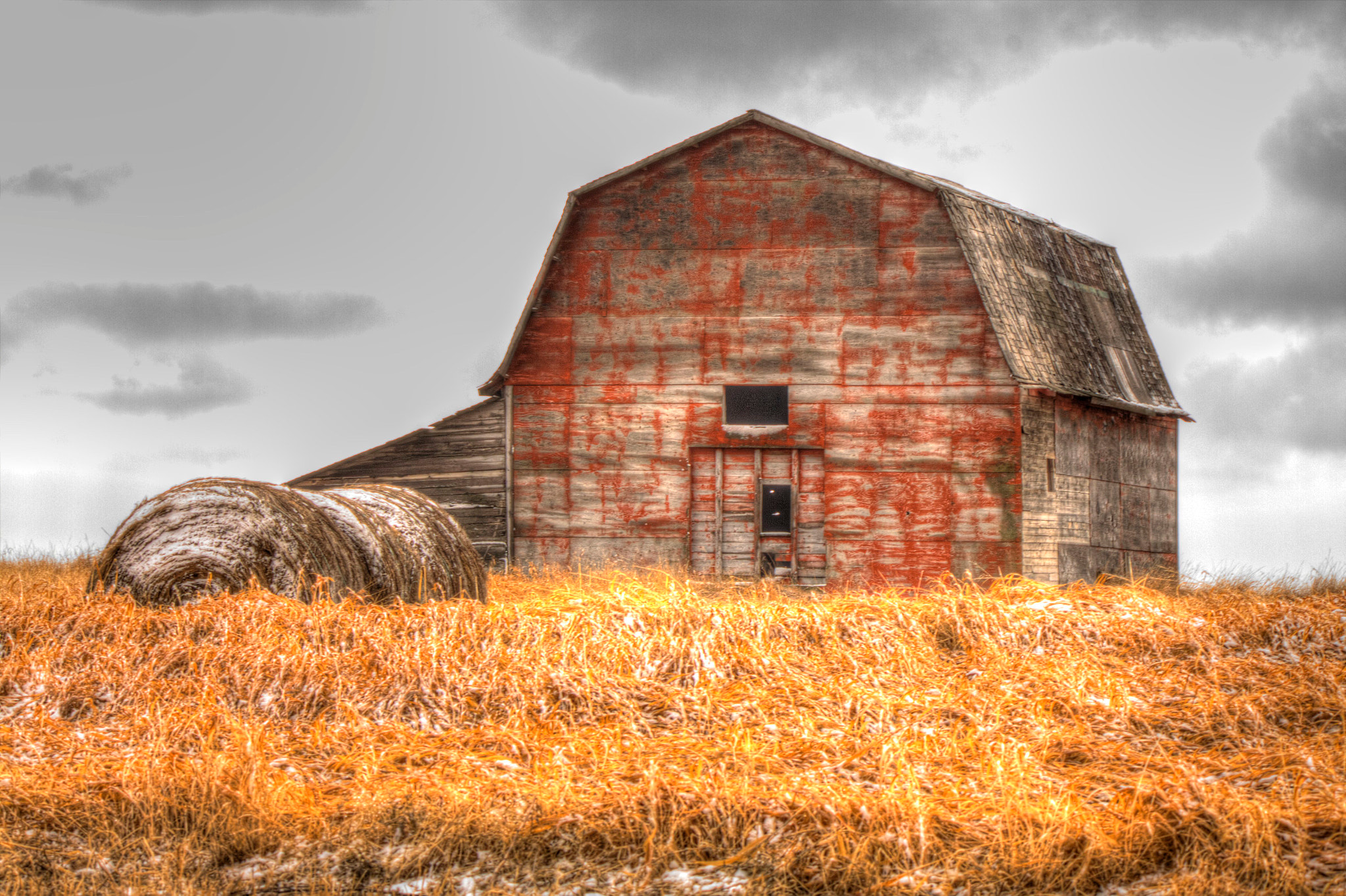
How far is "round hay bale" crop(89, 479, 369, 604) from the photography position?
455 inches

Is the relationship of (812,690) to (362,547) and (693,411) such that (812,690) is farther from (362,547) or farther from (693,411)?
(693,411)

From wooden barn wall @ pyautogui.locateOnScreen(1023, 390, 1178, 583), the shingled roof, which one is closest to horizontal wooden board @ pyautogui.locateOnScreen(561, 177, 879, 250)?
the shingled roof

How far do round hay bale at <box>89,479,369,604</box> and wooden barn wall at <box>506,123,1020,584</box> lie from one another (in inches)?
316

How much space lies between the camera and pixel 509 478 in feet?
66.0

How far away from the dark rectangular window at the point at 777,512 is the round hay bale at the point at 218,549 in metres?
8.58

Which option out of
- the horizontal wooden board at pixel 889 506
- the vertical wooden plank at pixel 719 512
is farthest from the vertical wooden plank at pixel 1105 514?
the vertical wooden plank at pixel 719 512

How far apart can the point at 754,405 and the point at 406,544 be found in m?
7.57

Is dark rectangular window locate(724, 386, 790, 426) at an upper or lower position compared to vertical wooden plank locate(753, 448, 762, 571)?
upper

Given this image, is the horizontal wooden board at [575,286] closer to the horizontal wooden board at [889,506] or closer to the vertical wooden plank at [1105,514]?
the horizontal wooden board at [889,506]

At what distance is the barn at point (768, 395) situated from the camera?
1920cm

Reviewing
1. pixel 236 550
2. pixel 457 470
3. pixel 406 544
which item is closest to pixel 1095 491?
pixel 457 470

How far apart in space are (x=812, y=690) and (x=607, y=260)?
11562 millimetres

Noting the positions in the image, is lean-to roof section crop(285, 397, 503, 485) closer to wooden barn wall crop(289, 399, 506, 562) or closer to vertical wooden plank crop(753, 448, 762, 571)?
wooden barn wall crop(289, 399, 506, 562)

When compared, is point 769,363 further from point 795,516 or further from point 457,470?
point 457,470
